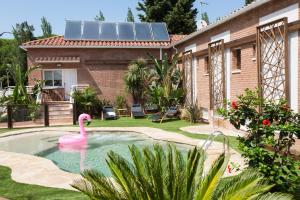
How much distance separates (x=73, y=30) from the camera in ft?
92.2

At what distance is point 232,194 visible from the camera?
13.9ft

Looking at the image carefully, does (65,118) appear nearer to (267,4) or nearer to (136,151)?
(267,4)

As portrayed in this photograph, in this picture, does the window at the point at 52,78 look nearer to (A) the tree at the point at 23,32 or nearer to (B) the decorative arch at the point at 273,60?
(B) the decorative arch at the point at 273,60

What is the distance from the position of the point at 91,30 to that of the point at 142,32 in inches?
161

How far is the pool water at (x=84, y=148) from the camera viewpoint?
38.1ft

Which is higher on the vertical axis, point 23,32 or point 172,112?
point 23,32

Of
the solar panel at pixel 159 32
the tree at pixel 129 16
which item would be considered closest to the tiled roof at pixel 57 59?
the solar panel at pixel 159 32

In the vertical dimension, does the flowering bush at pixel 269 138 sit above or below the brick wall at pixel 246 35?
below

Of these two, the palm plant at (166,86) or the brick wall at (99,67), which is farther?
the brick wall at (99,67)

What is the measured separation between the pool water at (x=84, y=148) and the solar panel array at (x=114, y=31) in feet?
39.6

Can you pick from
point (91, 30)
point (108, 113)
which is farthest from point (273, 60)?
point (91, 30)

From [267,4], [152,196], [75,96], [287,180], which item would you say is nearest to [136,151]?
[152,196]

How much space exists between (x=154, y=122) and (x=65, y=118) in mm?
5613

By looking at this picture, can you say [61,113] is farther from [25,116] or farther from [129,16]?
[129,16]
